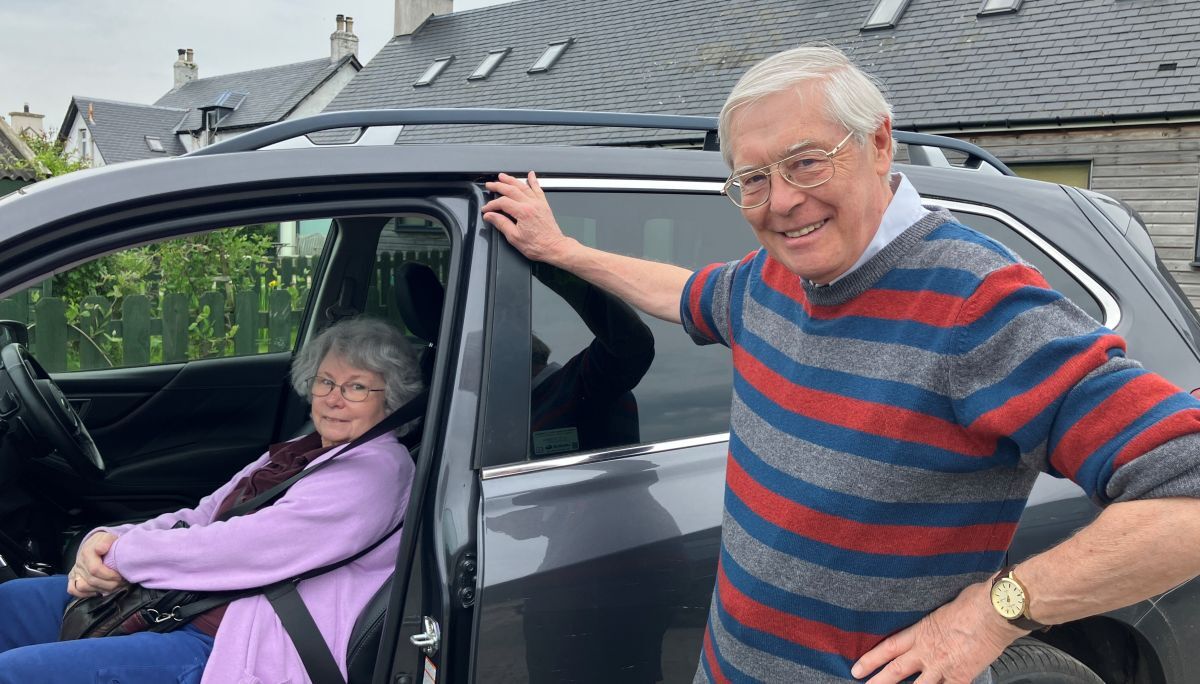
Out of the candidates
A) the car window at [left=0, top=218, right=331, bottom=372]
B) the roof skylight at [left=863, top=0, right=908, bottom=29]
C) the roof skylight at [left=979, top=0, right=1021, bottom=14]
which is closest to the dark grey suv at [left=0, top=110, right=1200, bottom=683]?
the car window at [left=0, top=218, right=331, bottom=372]

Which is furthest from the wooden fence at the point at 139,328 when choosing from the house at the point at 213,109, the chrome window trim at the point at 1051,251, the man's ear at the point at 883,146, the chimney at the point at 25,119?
the chimney at the point at 25,119

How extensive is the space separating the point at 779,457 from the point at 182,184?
3.86 ft

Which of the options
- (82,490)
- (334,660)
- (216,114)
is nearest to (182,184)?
(334,660)

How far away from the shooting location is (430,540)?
5.80 feet

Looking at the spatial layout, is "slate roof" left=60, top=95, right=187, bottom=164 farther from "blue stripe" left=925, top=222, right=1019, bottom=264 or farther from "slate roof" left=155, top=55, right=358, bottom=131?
"blue stripe" left=925, top=222, right=1019, bottom=264

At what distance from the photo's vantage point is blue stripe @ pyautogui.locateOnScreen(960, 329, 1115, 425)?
126cm

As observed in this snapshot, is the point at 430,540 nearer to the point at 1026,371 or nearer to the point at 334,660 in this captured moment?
the point at 334,660

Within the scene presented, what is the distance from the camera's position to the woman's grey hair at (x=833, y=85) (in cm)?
148

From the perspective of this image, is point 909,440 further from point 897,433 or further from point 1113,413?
point 1113,413

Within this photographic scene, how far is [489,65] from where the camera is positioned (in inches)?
978

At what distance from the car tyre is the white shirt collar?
41.5 inches

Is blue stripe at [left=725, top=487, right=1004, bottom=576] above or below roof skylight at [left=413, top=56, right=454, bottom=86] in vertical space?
above

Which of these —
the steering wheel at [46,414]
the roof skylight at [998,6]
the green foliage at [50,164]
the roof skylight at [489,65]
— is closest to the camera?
the steering wheel at [46,414]

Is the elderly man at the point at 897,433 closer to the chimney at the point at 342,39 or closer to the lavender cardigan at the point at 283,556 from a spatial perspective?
the lavender cardigan at the point at 283,556
